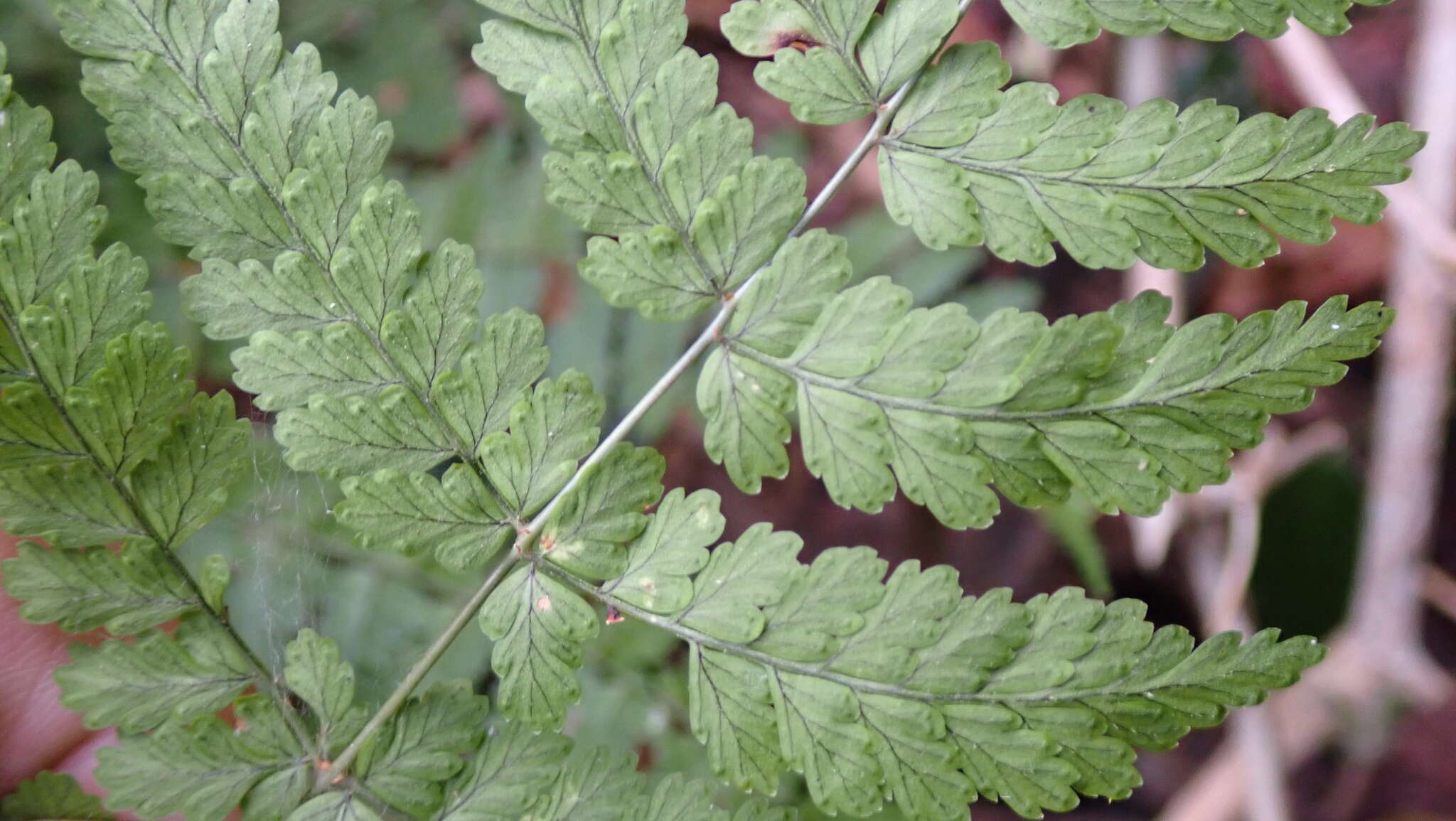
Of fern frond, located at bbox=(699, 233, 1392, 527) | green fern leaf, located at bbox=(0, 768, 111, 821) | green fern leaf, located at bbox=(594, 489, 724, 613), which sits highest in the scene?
fern frond, located at bbox=(699, 233, 1392, 527)

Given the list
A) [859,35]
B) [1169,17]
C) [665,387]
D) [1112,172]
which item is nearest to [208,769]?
[665,387]

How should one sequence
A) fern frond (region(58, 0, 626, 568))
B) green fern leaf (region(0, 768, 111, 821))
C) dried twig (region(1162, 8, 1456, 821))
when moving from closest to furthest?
fern frond (region(58, 0, 626, 568))
green fern leaf (region(0, 768, 111, 821))
dried twig (region(1162, 8, 1456, 821))

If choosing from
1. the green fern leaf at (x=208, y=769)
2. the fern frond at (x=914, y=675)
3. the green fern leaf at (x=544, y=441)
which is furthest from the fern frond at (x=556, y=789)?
the green fern leaf at (x=544, y=441)

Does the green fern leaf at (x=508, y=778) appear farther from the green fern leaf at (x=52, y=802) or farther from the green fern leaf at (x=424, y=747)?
the green fern leaf at (x=52, y=802)

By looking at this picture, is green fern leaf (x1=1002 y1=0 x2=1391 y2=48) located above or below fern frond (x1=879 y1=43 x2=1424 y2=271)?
above

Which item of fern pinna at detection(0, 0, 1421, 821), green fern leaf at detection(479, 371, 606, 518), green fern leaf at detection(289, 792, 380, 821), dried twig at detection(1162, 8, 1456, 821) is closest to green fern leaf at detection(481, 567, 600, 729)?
fern pinna at detection(0, 0, 1421, 821)

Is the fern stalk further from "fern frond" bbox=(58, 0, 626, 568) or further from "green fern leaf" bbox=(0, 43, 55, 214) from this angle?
"green fern leaf" bbox=(0, 43, 55, 214)

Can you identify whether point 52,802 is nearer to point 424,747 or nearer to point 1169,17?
point 424,747
